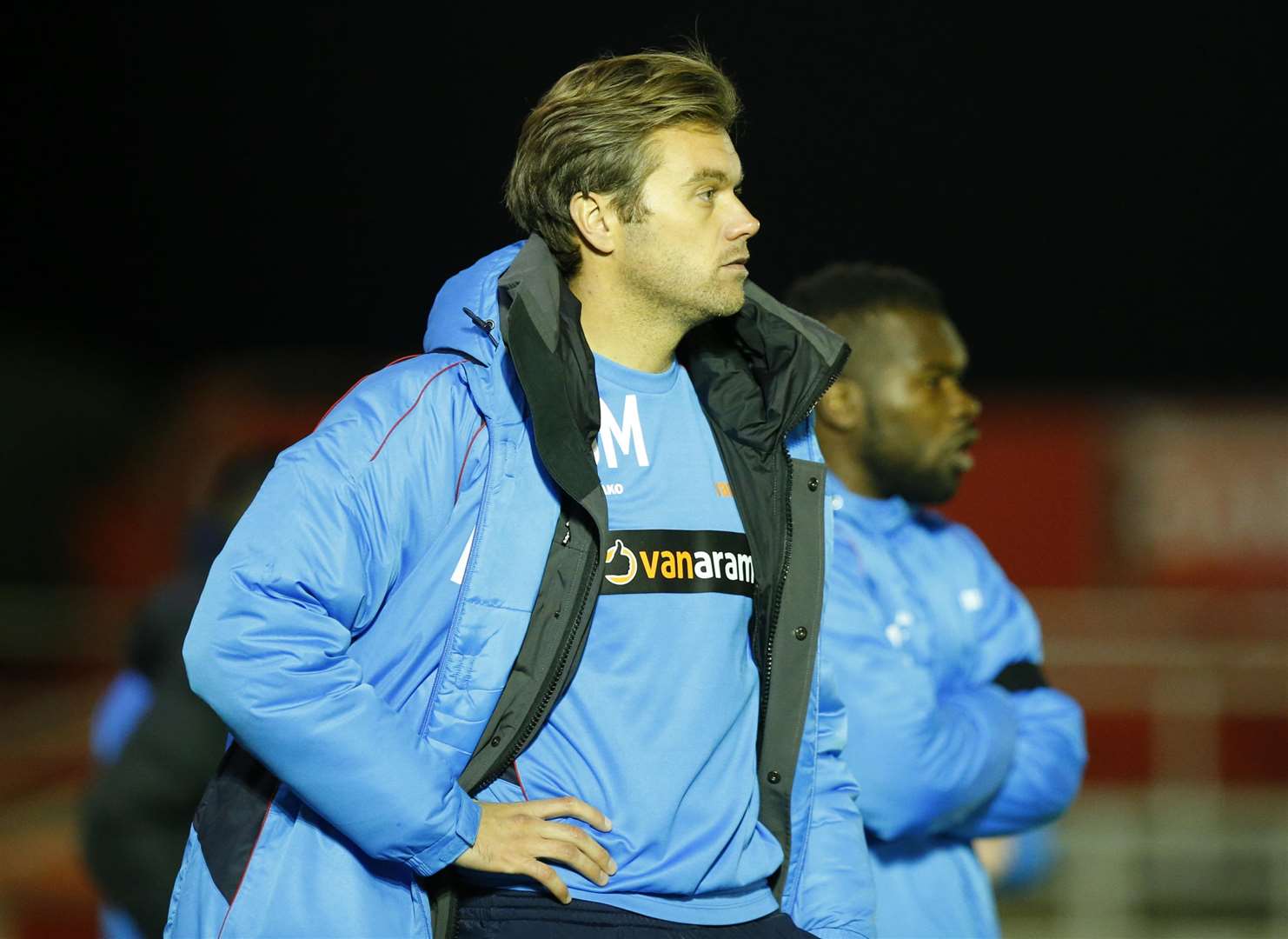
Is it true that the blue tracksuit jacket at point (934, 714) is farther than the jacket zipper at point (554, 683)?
Yes

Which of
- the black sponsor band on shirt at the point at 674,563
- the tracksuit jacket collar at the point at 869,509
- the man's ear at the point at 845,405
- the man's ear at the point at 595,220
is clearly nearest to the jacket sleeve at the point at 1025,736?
the tracksuit jacket collar at the point at 869,509

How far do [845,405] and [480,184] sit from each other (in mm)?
12136

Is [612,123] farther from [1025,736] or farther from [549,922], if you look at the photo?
[1025,736]

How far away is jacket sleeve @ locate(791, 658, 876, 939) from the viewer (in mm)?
2615

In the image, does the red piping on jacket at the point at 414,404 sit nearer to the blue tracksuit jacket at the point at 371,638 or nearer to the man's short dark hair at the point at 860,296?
the blue tracksuit jacket at the point at 371,638

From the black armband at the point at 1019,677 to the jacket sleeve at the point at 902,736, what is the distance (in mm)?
189

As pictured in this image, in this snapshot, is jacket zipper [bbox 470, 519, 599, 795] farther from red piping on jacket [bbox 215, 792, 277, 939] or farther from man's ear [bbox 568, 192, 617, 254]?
man's ear [bbox 568, 192, 617, 254]

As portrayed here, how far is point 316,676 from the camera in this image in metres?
2.15

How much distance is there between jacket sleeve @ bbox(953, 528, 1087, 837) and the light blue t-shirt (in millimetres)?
752

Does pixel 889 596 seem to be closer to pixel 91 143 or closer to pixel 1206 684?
pixel 1206 684

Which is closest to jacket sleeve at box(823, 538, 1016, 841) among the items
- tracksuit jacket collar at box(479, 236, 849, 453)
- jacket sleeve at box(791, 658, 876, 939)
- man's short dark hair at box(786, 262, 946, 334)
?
jacket sleeve at box(791, 658, 876, 939)

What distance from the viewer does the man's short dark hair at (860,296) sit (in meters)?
3.39

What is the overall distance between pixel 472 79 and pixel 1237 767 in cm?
878

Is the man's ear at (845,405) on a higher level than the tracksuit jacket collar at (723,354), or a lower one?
higher
